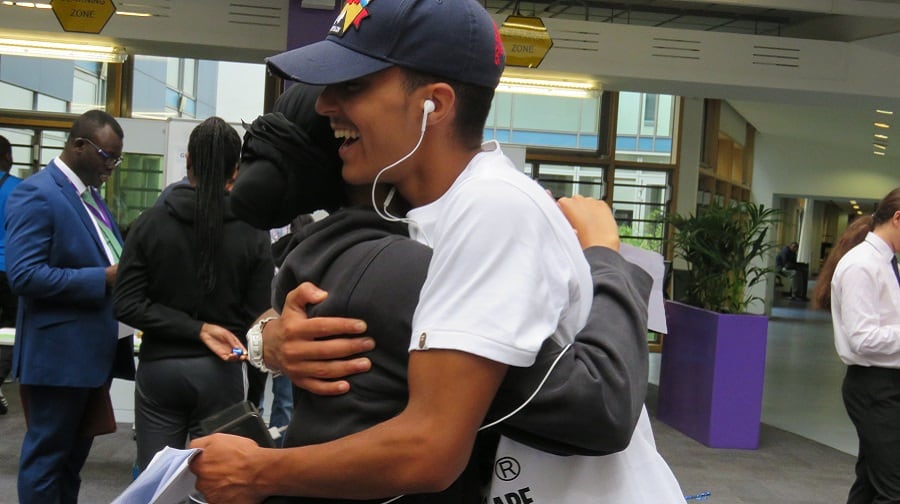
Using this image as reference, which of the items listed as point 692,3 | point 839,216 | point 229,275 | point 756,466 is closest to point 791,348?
point 692,3

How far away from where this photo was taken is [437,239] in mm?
939

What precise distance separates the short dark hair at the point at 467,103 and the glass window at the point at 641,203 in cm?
1085

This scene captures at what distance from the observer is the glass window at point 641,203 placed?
1174cm

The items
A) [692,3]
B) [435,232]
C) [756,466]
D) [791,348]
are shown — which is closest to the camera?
[435,232]

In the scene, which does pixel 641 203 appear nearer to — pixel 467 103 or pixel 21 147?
pixel 21 147

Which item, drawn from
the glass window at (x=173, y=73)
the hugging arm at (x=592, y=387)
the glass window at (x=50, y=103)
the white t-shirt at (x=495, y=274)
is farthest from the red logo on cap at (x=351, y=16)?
the glass window at (x=50, y=103)

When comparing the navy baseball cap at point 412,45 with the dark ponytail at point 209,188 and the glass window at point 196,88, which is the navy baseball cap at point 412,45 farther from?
the glass window at point 196,88

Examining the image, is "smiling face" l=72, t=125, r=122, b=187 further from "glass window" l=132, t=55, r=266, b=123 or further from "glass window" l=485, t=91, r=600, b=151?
"glass window" l=485, t=91, r=600, b=151

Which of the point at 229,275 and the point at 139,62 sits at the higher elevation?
the point at 139,62

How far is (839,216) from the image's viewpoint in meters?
36.0

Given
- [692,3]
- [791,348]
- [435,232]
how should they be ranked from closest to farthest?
[435,232] → [692,3] → [791,348]

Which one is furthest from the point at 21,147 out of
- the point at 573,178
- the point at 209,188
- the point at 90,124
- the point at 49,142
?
the point at 209,188

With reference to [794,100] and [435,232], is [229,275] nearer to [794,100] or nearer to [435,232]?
[435,232]

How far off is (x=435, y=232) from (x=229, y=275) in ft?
7.37
